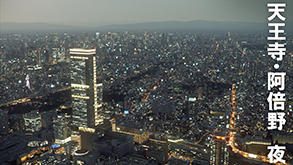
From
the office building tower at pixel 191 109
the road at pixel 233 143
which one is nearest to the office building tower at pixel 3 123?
the office building tower at pixel 191 109

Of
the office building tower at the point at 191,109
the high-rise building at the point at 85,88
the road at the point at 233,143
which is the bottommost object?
the road at the point at 233,143

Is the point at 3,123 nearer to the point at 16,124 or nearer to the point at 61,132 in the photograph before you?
the point at 16,124

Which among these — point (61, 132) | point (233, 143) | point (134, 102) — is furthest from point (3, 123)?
point (233, 143)

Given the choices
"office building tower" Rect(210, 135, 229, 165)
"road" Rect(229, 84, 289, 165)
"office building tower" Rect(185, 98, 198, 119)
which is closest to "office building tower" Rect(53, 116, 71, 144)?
"office building tower" Rect(185, 98, 198, 119)

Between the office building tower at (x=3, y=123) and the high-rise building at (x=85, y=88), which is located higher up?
the high-rise building at (x=85, y=88)

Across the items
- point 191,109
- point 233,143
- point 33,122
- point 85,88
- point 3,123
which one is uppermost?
point 85,88

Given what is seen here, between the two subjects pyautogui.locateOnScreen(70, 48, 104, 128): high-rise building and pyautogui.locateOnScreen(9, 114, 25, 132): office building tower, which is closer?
pyautogui.locateOnScreen(70, 48, 104, 128): high-rise building

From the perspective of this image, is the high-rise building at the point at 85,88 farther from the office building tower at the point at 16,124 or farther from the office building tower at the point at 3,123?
the office building tower at the point at 3,123

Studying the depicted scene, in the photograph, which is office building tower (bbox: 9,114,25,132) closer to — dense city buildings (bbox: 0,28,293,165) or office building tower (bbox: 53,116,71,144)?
dense city buildings (bbox: 0,28,293,165)
